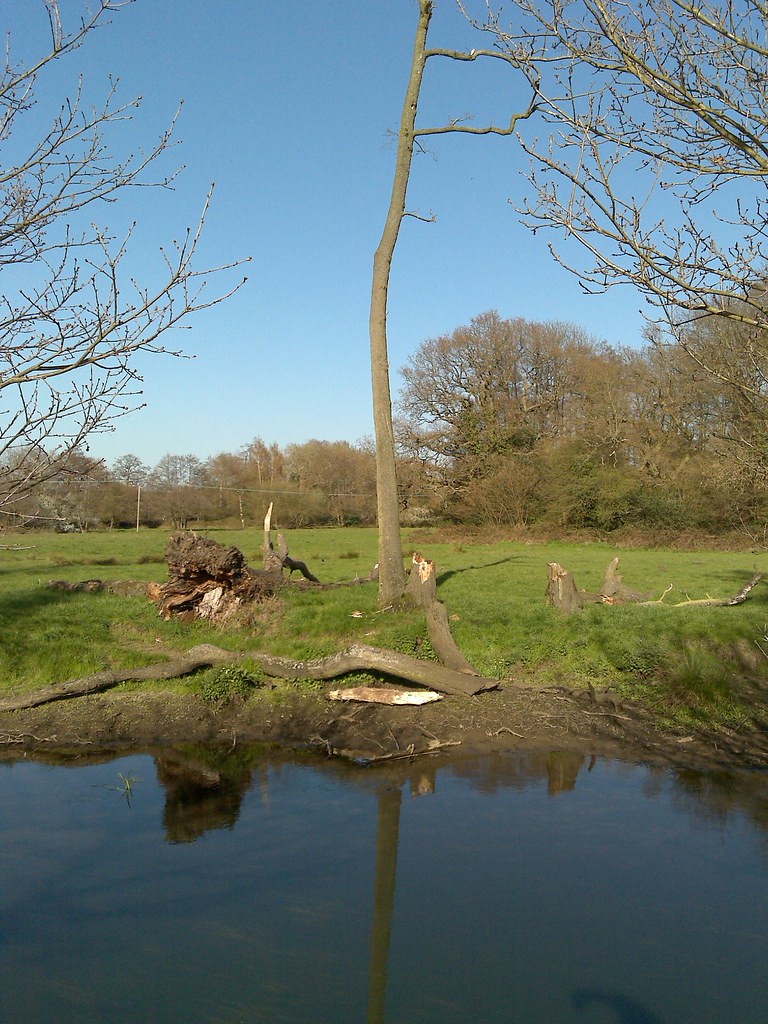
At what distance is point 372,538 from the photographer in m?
39.1

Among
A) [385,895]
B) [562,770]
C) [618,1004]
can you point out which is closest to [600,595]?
[562,770]

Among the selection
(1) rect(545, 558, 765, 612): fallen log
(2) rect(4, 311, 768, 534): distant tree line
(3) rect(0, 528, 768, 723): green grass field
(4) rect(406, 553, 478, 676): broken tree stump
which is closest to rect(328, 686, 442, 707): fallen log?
(4) rect(406, 553, 478, 676): broken tree stump

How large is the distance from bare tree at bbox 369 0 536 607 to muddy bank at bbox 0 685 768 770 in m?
3.15

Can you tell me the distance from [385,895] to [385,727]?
A: 12.5ft

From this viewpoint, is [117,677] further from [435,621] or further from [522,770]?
[522,770]

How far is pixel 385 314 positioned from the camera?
537 inches

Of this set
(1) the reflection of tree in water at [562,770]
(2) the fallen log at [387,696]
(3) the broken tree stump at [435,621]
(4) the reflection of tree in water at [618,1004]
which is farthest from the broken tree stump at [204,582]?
(4) the reflection of tree in water at [618,1004]

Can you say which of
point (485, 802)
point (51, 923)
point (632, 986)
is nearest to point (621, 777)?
point (485, 802)

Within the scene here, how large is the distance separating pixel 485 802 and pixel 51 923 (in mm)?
3901

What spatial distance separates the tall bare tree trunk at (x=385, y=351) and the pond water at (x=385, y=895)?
472cm

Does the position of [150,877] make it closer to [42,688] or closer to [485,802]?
[485,802]

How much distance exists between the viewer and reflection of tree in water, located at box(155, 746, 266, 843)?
7523 mm

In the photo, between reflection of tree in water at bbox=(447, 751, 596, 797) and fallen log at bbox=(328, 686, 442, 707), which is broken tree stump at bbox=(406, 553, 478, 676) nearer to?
fallen log at bbox=(328, 686, 442, 707)

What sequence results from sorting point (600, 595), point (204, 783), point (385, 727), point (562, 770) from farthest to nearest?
point (600, 595)
point (385, 727)
point (562, 770)
point (204, 783)
